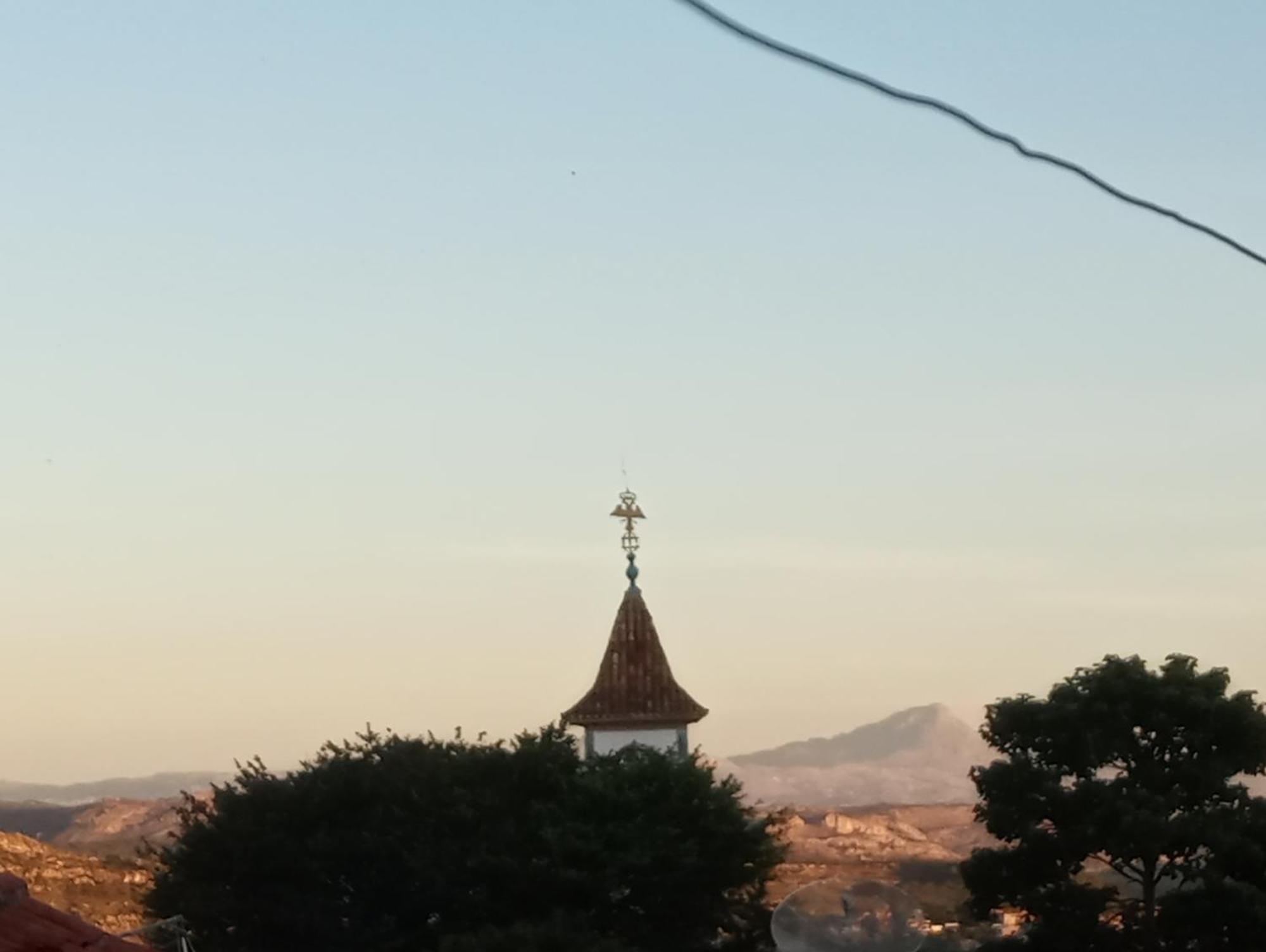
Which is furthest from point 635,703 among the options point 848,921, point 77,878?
point 77,878

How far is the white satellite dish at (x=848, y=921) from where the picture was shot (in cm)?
2608

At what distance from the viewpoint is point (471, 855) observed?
146 ft

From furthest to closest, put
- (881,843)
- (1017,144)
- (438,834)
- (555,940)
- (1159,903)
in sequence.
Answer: (881,843) → (438,834) → (1159,903) → (555,940) → (1017,144)

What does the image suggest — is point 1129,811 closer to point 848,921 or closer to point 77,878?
point 848,921

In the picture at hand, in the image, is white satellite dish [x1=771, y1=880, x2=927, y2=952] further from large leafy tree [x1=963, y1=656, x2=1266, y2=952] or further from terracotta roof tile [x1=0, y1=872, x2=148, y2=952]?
large leafy tree [x1=963, y1=656, x2=1266, y2=952]

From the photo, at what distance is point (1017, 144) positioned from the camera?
31.8 ft

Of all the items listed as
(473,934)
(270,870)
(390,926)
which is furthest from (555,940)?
(270,870)

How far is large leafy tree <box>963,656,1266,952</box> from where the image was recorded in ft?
141

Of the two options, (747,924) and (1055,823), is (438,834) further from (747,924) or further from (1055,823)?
→ (1055,823)

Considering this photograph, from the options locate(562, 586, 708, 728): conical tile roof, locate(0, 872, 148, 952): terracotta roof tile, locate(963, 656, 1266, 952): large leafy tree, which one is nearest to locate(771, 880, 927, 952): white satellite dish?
locate(0, 872, 148, 952): terracotta roof tile

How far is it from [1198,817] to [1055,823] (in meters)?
3.17

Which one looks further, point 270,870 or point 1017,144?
point 270,870

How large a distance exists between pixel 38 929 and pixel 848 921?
53.1 ft

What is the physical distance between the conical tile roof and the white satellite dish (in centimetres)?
2329
